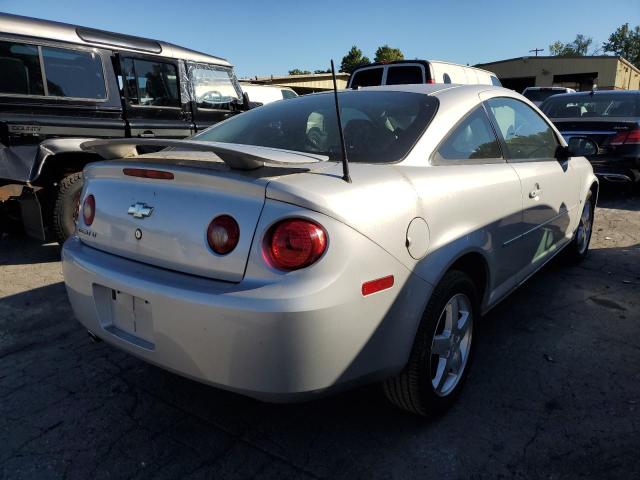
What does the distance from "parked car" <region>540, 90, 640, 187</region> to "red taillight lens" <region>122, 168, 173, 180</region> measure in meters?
6.09

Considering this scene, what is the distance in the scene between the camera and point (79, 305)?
223cm

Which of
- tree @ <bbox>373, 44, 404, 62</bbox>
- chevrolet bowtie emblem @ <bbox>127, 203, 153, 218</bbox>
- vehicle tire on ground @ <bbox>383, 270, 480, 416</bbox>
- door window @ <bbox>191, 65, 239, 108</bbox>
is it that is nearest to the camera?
chevrolet bowtie emblem @ <bbox>127, 203, 153, 218</bbox>

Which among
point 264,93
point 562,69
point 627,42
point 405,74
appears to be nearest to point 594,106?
point 405,74

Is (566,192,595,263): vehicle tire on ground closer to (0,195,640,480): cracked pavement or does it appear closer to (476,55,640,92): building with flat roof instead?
(0,195,640,480): cracked pavement

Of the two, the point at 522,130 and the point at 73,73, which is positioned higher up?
the point at 73,73

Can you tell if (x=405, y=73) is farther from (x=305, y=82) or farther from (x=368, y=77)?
(x=305, y=82)

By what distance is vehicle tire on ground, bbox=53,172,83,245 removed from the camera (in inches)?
178

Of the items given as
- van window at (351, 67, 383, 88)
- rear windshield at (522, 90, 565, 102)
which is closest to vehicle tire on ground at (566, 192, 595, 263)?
van window at (351, 67, 383, 88)

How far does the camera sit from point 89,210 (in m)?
2.28

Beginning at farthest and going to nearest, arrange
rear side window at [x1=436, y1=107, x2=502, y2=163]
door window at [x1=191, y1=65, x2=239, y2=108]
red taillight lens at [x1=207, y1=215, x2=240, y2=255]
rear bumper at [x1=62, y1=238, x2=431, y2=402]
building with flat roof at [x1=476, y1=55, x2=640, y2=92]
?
building with flat roof at [x1=476, y1=55, x2=640, y2=92]
door window at [x1=191, y1=65, x2=239, y2=108]
rear side window at [x1=436, y1=107, x2=502, y2=163]
red taillight lens at [x1=207, y1=215, x2=240, y2=255]
rear bumper at [x1=62, y1=238, x2=431, y2=402]

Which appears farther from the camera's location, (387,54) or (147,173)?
(387,54)

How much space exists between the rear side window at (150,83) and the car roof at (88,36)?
0.45 ft

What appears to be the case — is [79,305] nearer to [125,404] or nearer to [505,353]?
[125,404]

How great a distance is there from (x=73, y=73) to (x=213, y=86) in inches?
70.2
